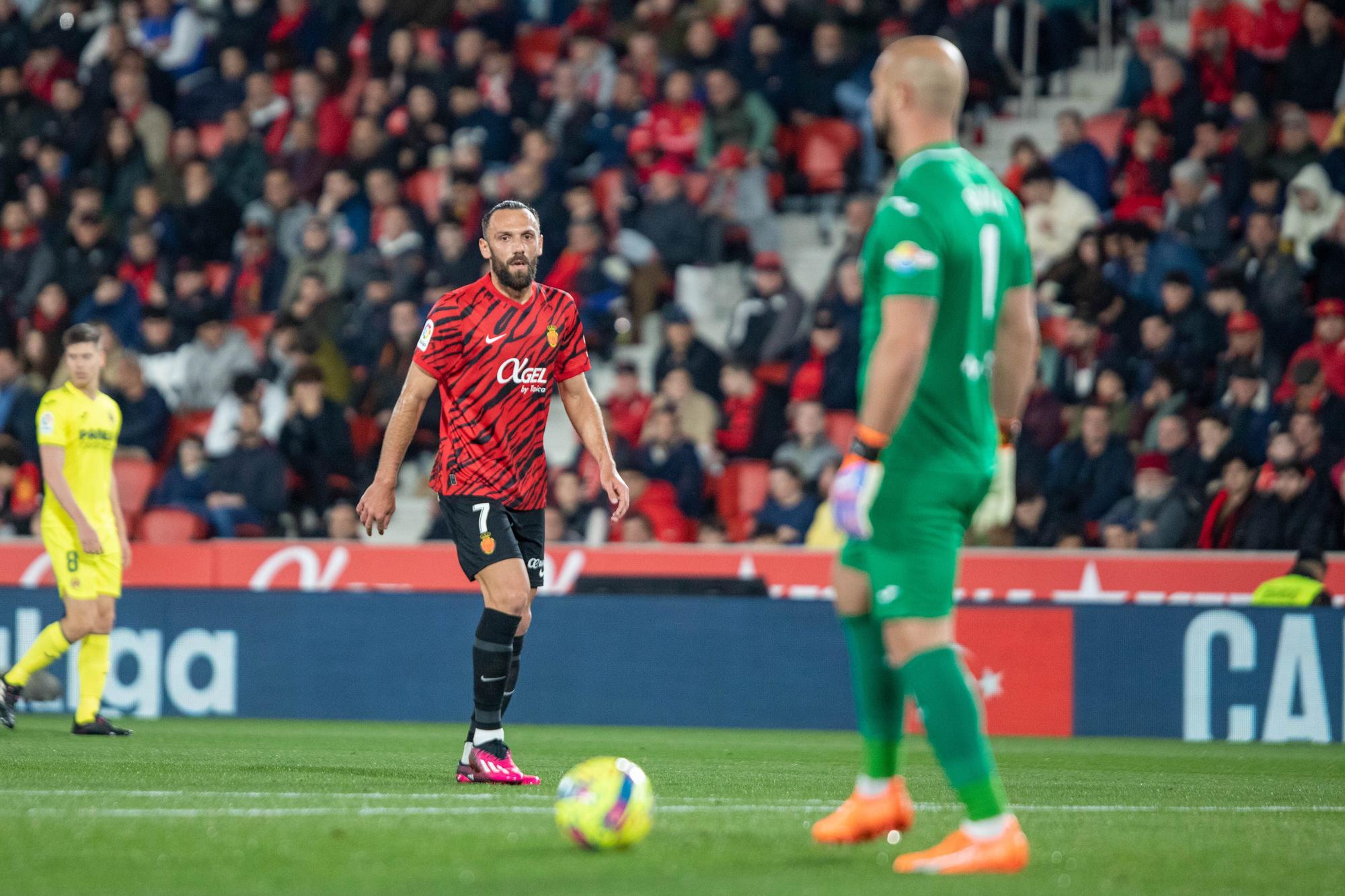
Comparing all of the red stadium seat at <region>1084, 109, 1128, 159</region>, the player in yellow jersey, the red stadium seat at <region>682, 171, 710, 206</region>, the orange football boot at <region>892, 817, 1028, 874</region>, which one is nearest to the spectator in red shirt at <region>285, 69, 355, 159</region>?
the red stadium seat at <region>682, 171, 710, 206</region>

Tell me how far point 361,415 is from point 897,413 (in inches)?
467

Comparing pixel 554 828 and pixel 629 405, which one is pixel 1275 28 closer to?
pixel 629 405

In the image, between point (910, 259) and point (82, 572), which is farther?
point (82, 572)

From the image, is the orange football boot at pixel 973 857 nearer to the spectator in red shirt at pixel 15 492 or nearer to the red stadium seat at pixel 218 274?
the spectator in red shirt at pixel 15 492

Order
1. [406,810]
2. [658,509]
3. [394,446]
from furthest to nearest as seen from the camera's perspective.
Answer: [658,509]
[394,446]
[406,810]

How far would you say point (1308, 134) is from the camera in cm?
1556

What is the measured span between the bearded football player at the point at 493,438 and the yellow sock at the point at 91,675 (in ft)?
12.5

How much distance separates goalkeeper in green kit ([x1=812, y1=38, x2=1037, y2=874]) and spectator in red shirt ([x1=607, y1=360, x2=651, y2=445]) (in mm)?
10304

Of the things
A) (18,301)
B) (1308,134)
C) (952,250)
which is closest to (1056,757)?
(952,250)

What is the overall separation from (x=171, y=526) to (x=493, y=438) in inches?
338

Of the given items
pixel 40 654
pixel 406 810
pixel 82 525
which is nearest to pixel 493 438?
pixel 406 810

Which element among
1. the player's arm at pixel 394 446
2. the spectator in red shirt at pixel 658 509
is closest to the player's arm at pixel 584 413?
the player's arm at pixel 394 446

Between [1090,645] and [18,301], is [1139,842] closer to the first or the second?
[1090,645]

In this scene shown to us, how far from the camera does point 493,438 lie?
7980 millimetres
